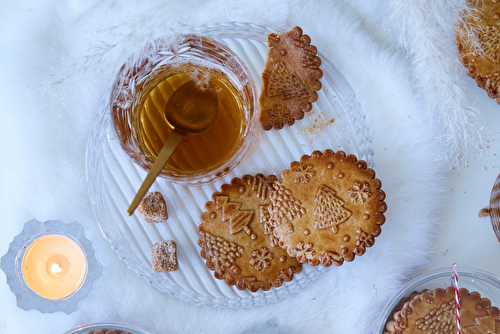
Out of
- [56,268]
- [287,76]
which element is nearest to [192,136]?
[287,76]

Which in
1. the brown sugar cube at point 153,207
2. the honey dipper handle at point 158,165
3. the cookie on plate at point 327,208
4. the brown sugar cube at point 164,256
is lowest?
the cookie on plate at point 327,208

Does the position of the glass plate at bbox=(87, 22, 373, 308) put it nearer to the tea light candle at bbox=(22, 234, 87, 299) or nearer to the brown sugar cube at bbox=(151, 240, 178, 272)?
the brown sugar cube at bbox=(151, 240, 178, 272)

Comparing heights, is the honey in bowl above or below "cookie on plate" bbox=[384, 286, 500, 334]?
above

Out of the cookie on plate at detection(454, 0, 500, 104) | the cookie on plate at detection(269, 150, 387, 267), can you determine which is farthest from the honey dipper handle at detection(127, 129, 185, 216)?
the cookie on plate at detection(454, 0, 500, 104)

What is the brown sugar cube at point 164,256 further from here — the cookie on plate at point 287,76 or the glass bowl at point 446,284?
the glass bowl at point 446,284

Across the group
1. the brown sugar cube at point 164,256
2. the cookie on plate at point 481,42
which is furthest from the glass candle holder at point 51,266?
the cookie on plate at point 481,42

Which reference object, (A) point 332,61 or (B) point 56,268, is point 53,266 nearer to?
(B) point 56,268
